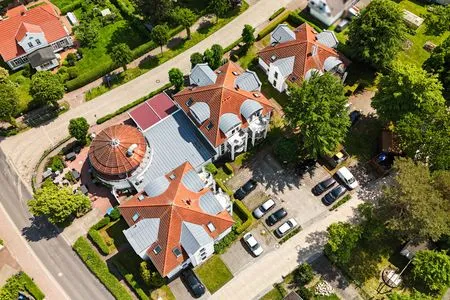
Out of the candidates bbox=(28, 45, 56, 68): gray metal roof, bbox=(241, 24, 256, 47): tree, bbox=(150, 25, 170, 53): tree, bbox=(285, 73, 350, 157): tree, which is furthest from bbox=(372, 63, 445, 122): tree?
bbox=(28, 45, 56, 68): gray metal roof

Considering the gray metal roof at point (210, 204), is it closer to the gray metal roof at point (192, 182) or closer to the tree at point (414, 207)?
the gray metal roof at point (192, 182)

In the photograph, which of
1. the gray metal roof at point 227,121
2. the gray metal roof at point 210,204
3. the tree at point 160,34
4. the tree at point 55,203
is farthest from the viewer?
the tree at point 160,34

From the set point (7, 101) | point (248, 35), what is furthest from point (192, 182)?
point (7, 101)

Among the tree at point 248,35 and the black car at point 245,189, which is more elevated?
the tree at point 248,35

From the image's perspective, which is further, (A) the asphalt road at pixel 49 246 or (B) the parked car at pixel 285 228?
(B) the parked car at pixel 285 228

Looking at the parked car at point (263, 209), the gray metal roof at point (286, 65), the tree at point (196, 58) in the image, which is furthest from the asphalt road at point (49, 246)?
the gray metal roof at point (286, 65)

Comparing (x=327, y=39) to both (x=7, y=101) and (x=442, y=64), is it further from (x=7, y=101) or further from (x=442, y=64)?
(x=7, y=101)

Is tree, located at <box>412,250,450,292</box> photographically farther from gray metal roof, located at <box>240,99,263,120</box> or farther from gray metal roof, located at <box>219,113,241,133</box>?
gray metal roof, located at <box>219,113,241,133</box>
